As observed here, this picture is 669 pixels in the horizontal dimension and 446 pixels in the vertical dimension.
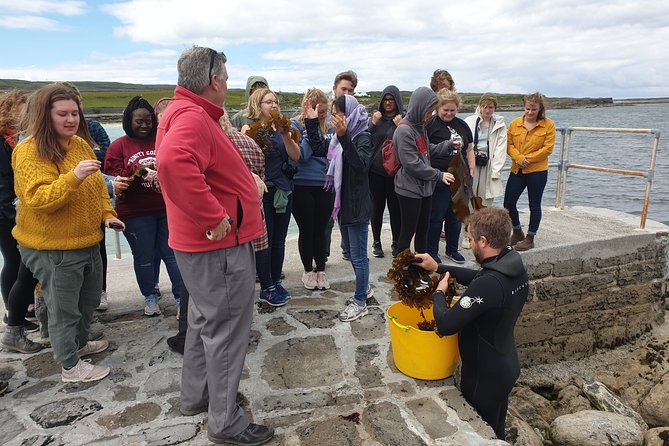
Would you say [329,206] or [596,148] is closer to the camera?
[329,206]

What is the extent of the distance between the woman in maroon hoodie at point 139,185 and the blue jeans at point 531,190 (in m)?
3.88

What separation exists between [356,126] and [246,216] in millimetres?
1789

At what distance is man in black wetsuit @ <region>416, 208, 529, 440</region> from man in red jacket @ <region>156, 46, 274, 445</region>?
1218 millimetres

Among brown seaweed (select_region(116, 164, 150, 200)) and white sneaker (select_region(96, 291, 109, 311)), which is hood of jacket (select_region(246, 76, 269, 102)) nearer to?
brown seaweed (select_region(116, 164, 150, 200))

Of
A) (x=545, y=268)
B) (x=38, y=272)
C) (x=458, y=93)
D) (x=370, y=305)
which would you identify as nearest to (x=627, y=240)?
(x=545, y=268)

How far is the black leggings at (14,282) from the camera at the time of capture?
3.58 meters

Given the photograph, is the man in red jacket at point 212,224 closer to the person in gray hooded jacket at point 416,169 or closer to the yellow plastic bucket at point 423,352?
the yellow plastic bucket at point 423,352

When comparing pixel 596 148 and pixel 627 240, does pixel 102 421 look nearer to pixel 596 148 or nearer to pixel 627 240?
pixel 627 240

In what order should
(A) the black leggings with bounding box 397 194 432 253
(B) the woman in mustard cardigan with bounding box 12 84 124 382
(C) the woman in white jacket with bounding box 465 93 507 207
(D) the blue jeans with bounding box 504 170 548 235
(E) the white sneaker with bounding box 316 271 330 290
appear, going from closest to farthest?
(B) the woman in mustard cardigan with bounding box 12 84 124 382, (A) the black leggings with bounding box 397 194 432 253, (E) the white sneaker with bounding box 316 271 330 290, (C) the woman in white jacket with bounding box 465 93 507 207, (D) the blue jeans with bounding box 504 170 548 235

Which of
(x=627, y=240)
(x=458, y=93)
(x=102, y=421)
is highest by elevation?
(x=458, y=93)

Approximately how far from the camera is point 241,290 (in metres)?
2.58

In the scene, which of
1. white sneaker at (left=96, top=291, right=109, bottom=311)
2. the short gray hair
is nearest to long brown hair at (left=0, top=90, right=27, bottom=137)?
white sneaker at (left=96, top=291, right=109, bottom=311)

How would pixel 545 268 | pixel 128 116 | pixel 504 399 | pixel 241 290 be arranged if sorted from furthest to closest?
1. pixel 545 268
2. pixel 128 116
3. pixel 504 399
4. pixel 241 290

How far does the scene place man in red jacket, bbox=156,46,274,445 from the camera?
2.27 meters
